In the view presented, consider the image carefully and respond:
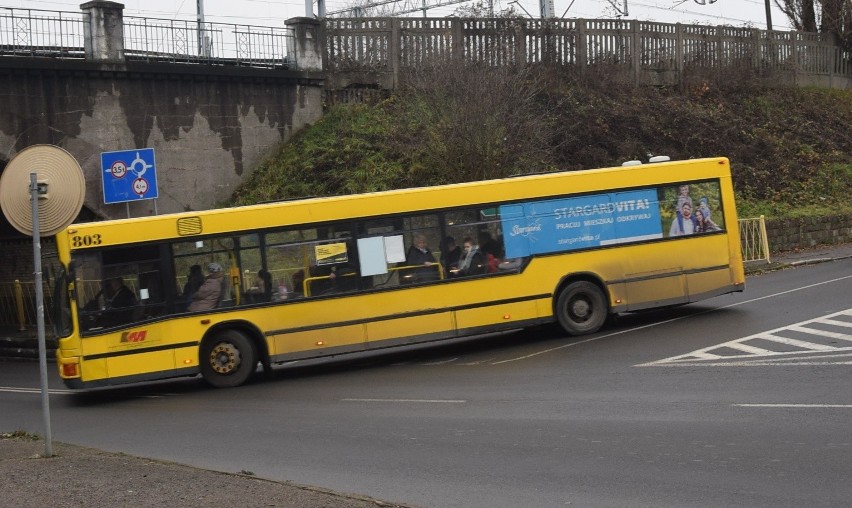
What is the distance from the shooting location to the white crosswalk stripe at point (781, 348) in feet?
45.7

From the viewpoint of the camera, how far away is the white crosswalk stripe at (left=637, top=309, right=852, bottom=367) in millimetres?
13938

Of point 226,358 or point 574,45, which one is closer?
point 226,358

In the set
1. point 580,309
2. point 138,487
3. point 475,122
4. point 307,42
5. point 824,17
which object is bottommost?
point 138,487

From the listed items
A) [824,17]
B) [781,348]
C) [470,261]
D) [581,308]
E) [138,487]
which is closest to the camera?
[138,487]

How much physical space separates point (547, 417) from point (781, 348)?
16.7 ft

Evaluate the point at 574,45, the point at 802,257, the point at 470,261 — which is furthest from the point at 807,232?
the point at 470,261

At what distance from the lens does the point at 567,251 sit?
17.8 m

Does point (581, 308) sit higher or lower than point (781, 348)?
higher

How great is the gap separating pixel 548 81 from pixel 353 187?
28.2ft

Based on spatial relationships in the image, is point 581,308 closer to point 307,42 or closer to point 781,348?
point 781,348

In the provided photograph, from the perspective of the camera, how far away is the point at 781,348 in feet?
48.5

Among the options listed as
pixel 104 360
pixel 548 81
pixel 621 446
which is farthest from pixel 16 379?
pixel 548 81

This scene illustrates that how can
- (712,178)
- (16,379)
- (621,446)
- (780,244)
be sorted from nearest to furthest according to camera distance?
(621,446), (712,178), (16,379), (780,244)

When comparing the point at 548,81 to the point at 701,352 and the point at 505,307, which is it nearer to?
the point at 505,307
